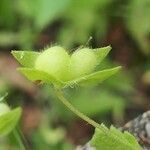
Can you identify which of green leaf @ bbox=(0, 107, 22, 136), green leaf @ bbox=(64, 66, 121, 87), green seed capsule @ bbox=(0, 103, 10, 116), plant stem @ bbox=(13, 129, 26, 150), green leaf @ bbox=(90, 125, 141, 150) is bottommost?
plant stem @ bbox=(13, 129, 26, 150)

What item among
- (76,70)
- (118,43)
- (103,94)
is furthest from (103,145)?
(118,43)

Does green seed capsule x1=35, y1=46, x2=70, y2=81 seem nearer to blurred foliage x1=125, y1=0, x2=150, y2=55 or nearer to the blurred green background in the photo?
the blurred green background

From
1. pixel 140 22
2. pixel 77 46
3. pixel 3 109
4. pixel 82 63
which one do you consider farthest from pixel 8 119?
pixel 140 22

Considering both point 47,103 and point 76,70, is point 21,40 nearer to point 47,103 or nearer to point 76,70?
point 47,103

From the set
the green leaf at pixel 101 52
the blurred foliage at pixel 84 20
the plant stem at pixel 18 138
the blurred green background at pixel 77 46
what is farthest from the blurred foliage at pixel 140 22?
the green leaf at pixel 101 52

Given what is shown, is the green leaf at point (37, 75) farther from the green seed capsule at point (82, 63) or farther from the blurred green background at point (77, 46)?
the blurred green background at point (77, 46)

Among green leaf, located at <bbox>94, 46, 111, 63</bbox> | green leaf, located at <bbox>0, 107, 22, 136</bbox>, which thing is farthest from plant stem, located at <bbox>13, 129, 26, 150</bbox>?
green leaf, located at <bbox>94, 46, 111, 63</bbox>
